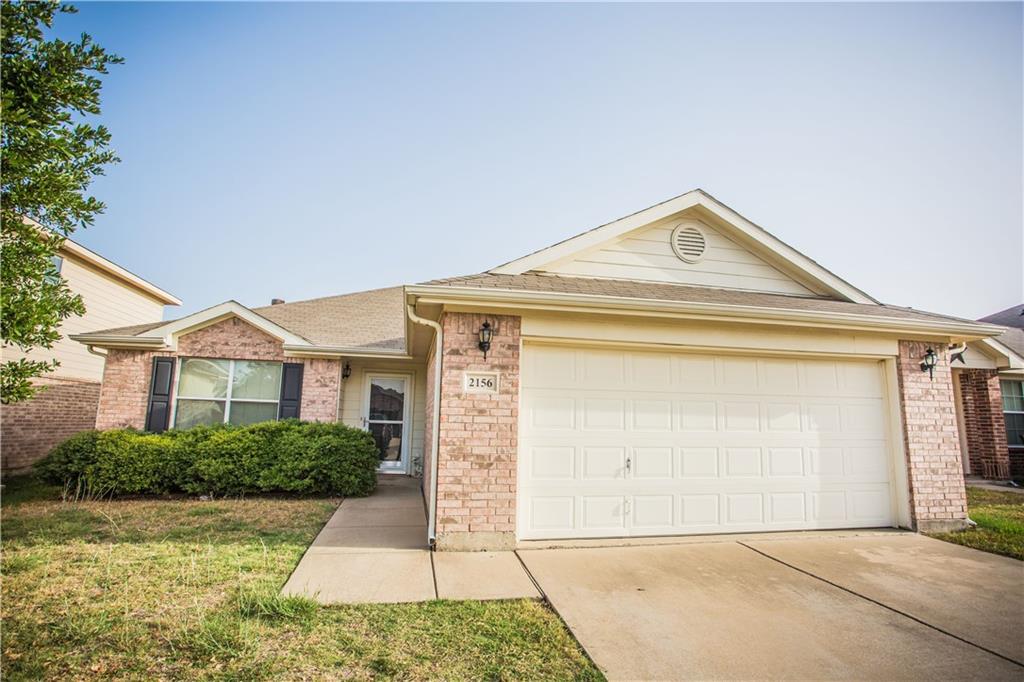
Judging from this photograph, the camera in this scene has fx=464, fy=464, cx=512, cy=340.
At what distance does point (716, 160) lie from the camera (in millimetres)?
9117

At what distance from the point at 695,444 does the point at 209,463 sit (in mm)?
8329

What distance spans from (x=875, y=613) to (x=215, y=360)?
Result: 11966mm

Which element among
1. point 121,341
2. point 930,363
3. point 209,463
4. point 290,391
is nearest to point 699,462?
point 930,363

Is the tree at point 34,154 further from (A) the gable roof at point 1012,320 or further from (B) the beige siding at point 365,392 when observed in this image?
(A) the gable roof at point 1012,320

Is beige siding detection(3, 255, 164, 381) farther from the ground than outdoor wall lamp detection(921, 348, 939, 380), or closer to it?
farther from the ground

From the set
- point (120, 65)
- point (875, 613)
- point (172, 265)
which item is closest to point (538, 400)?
point (875, 613)

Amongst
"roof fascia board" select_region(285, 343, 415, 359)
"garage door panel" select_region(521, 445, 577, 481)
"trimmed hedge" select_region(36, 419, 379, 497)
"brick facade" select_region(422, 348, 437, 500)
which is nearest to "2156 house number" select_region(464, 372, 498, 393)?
"brick facade" select_region(422, 348, 437, 500)

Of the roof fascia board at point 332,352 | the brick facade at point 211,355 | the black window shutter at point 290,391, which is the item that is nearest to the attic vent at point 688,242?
the roof fascia board at point 332,352

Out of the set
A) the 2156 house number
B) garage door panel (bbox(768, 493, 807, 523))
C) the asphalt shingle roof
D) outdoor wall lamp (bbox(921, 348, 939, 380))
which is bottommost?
garage door panel (bbox(768, 493, 807, 523))

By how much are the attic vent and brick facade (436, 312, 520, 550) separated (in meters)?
3.57

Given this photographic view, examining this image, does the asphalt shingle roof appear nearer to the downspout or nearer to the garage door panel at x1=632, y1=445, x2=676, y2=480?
the downspout

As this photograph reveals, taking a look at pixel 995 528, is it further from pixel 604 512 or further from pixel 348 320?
pixel 348 320

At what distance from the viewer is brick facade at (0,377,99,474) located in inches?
443

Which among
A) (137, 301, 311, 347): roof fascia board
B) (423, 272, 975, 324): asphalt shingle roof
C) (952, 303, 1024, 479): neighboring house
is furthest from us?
(952, 303, 1024, 479): neighboring house
